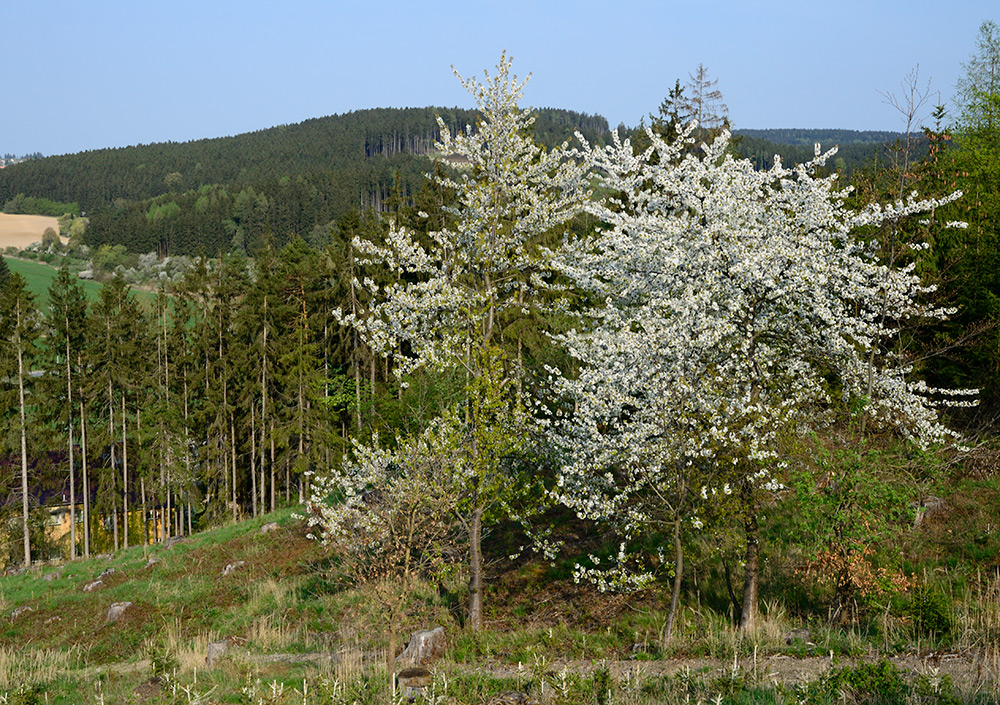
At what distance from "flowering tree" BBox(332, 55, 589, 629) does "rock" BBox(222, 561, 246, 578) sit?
42.9ft

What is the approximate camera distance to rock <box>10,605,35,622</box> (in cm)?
2191

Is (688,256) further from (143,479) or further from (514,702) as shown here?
(143,479)

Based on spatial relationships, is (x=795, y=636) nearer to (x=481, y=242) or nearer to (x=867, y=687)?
(x=867, y=687)

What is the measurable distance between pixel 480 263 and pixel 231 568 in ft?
51.5

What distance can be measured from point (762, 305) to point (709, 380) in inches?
104

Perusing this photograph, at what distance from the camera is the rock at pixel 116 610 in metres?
20.5

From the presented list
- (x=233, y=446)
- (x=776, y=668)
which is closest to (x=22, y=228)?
(x=233, y=446)

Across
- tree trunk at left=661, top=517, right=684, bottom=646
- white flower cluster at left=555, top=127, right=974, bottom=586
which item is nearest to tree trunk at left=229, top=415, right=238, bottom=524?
white flower cluster at left=555, top=127, right=974, bottom=586

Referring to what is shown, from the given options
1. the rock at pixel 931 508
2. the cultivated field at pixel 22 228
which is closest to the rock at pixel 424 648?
the rock at pixel 931 508

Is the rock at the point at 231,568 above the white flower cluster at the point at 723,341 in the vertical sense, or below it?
below

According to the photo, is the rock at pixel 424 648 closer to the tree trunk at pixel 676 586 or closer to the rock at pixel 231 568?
the tree trunk at pixel 676 586

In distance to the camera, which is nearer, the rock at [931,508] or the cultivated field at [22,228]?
the rock at [931,508]

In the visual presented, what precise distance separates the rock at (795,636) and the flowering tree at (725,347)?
81cm

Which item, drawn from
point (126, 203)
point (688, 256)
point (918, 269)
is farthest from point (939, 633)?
point (126, 203)
